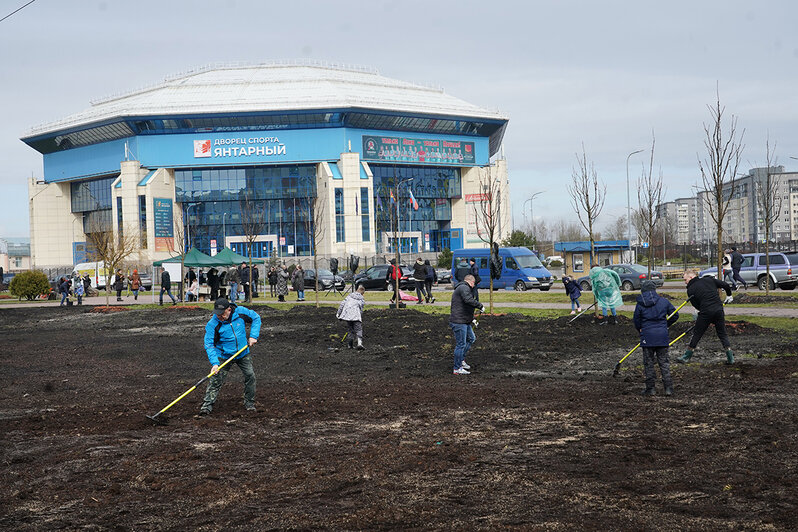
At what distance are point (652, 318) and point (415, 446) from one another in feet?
14.8

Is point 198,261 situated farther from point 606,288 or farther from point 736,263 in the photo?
point 606,288

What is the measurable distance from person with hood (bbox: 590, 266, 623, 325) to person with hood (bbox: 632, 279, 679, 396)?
30.3 ft

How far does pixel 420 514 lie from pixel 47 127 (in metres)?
92.4

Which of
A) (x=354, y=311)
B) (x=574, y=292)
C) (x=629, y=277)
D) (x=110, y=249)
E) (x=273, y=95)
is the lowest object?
(x=629, y=277)

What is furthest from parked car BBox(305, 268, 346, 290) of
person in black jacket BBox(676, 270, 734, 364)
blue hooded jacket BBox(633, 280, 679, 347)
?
blue hooded jacket BBox(633, 280, 679, 347)

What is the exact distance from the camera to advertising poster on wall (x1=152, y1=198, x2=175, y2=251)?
80188mm

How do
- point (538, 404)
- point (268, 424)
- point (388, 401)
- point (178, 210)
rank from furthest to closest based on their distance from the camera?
point (178, 210), point (388, 401), point (538, 404), point (268, 424)

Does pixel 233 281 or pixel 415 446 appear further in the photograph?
pixel 233 281

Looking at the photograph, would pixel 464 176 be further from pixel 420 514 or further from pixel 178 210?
pixel 420 514

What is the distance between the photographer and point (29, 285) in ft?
158

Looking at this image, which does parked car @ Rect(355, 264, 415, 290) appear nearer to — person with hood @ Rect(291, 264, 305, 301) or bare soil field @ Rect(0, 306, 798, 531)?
person with hood @ Rect(291, 264, 305, 301)

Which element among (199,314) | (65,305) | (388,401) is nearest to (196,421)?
(388,401)

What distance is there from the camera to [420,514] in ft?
19.2

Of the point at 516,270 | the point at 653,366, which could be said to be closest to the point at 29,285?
the point at 516,270
